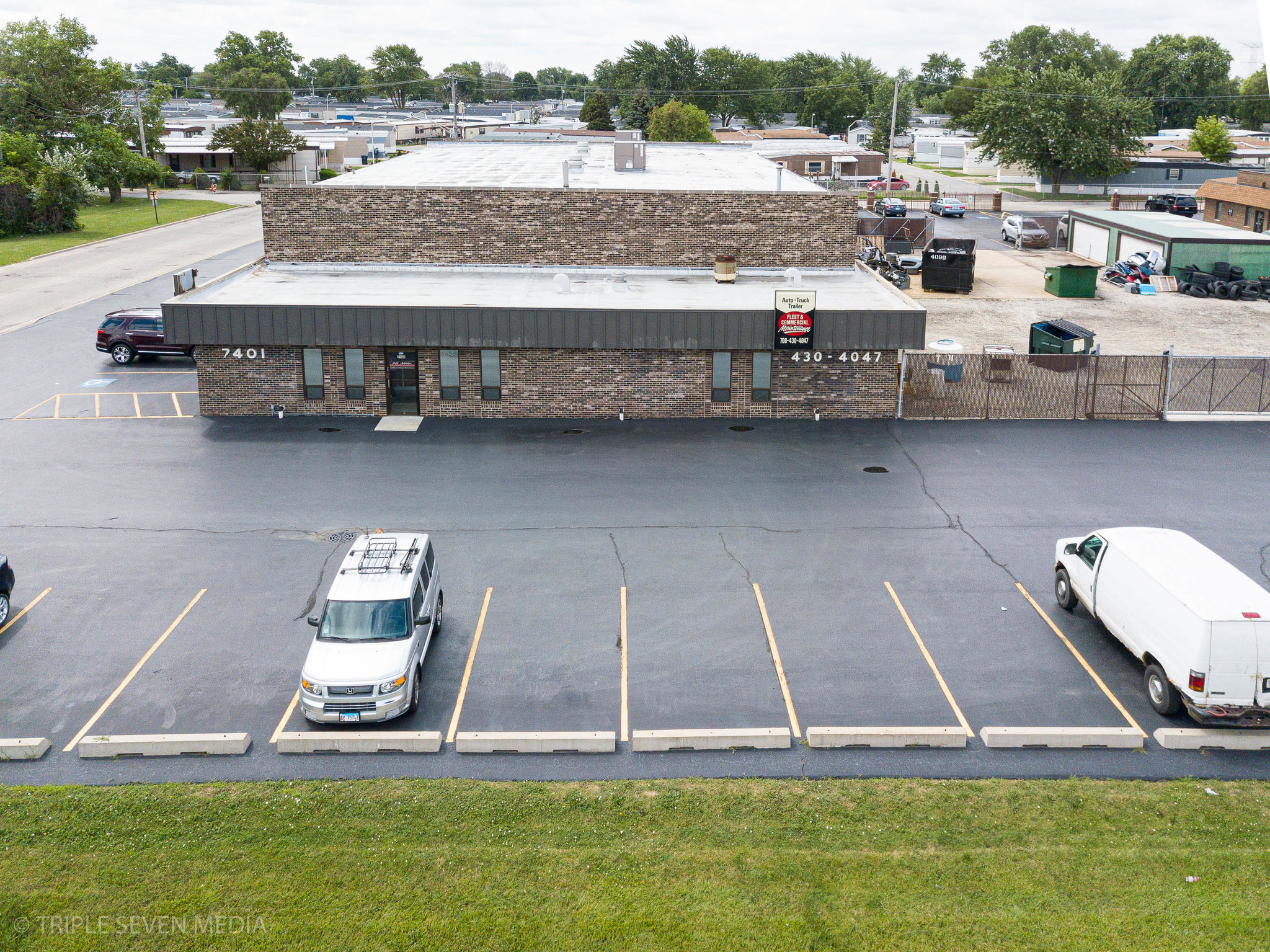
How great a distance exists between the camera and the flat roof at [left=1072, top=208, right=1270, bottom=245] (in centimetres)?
5275

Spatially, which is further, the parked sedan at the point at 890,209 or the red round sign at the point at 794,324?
the parked sedan at the point at 890,209

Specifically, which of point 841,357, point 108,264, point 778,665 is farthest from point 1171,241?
point 108,264

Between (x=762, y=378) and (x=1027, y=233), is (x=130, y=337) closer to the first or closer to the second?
(x=762, y=378)

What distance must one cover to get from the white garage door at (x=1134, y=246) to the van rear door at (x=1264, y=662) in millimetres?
44500

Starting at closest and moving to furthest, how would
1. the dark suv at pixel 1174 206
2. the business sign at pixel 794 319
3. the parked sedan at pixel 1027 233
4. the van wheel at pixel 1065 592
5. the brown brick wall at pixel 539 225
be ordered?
the van wheel at pixel 1065 592 → the business sign at pixel 794 319 → the brown brick wall at pixel 539 225 → the parked sedan at pixel 1027 233 → the dark suv at pixel 1174 206

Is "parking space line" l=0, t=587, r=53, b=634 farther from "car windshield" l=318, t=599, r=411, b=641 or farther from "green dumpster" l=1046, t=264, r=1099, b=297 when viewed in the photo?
"green dumpster" l=1046, t=264, r=1099, b=297

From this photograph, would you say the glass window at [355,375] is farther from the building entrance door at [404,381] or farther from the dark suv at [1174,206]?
the dark suv at [1174,206]

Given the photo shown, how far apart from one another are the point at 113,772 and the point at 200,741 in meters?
1.18

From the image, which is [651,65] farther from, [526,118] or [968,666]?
[968,666]

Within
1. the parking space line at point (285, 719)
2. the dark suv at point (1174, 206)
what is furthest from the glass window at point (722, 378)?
the dark suv at point (1174, 206)

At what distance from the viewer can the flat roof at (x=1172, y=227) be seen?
52.8m

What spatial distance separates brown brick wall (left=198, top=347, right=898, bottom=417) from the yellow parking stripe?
38.6 ft

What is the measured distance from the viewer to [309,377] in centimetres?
3128

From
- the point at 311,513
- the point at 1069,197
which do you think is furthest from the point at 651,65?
the point at 311,513
